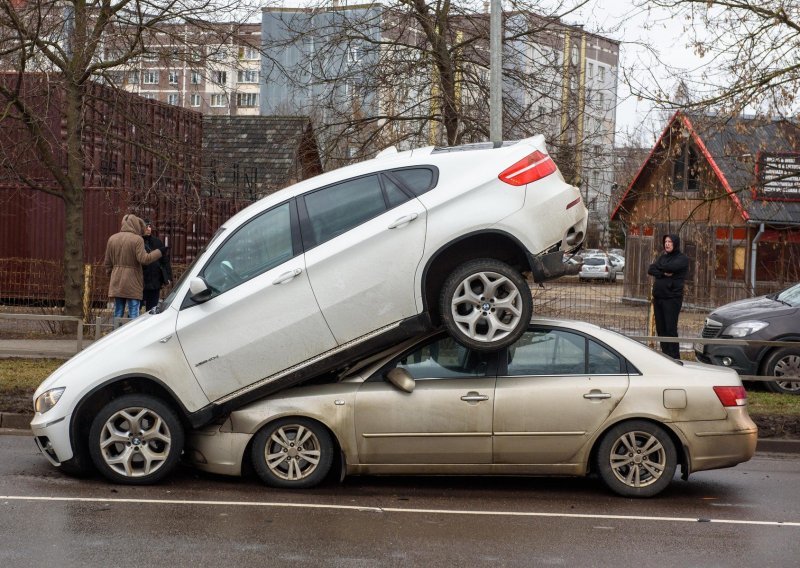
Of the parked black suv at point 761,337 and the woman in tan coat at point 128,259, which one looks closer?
the parked black suv at point 761,337

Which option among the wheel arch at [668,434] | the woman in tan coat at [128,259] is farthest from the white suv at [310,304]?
the woman in tan coat at [128,259]

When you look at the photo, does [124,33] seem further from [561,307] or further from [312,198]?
[312,198]

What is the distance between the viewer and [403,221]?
312 inches

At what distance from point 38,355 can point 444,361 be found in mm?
8368

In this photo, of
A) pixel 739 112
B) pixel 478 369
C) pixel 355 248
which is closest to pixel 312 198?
pixel 355 248

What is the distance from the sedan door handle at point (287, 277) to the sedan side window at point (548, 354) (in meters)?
1.66

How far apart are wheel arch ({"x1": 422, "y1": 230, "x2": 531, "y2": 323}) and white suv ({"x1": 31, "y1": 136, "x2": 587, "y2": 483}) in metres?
0.02

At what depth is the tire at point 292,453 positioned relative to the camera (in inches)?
314

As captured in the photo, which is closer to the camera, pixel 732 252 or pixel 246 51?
pixel 246 51

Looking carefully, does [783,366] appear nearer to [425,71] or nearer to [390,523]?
[425,71]

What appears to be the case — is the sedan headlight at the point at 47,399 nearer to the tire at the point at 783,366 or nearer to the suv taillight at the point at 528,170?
the suv taillight at the point at 528,170

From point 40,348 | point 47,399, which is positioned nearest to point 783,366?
point 47,399

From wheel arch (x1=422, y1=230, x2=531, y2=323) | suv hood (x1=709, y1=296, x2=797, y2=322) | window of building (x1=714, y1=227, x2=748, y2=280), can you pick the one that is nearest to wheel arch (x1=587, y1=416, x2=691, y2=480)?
wheel arch (x1=422, y1=230, x2=531, y2=323)

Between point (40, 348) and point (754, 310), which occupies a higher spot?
point (754, 310)
